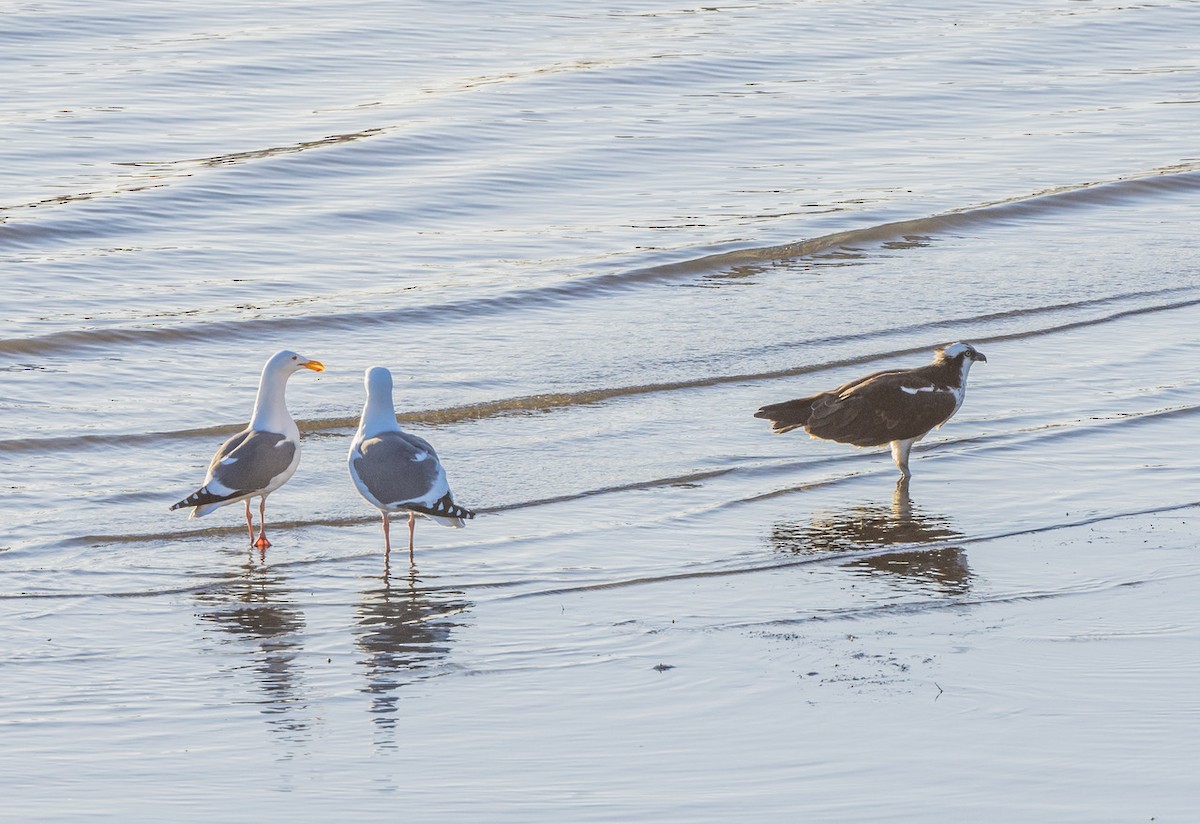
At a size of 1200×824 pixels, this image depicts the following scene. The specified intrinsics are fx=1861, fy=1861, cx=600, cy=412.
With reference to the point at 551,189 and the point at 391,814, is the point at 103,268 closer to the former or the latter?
the point at 551,189

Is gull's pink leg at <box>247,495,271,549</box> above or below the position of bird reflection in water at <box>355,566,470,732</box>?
above

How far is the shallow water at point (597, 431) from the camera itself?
5.92 meters

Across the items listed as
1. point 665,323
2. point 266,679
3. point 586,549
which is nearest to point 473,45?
point 665,323

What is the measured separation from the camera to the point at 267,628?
7336mm

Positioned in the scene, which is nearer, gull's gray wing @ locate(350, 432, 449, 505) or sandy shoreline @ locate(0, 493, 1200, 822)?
sandy shoreline @ locate(0, 493, 1200, 822)

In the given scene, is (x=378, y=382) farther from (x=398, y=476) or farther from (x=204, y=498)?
(x=204, y=498)

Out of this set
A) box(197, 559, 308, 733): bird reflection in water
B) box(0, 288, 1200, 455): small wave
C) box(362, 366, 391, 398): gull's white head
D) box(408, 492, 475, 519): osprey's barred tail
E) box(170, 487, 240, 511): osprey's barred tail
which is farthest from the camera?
box(0, 288, 1200, 455): small wave

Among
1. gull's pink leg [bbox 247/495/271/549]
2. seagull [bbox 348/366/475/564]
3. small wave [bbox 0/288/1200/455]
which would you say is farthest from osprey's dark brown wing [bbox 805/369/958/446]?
gull's pink leg [bbox 247/495/271/549]

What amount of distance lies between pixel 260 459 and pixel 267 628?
1517 millimetres

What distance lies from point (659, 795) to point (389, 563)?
3.05 metres

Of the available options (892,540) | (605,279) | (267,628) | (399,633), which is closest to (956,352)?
(892,540)

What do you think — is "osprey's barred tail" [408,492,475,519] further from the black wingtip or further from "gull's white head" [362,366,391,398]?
"gull's white head" [362,366,391,398]

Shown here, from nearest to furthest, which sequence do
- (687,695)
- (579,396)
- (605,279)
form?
1. (687,695)
2. (579,396)
3. (605,279)

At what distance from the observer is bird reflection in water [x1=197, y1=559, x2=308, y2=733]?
6395 millimetres
